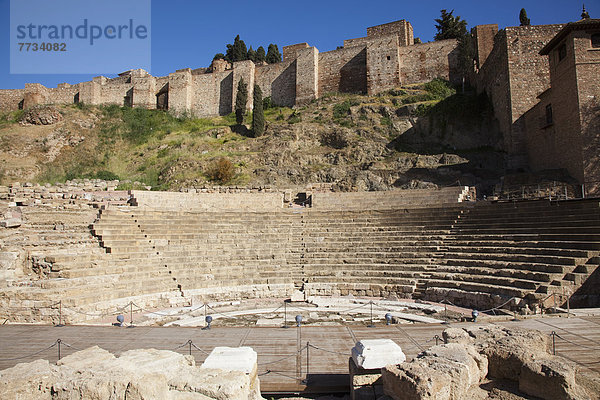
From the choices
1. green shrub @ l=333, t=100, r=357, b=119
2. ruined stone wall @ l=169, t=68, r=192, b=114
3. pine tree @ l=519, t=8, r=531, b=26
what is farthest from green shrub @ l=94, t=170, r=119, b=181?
→ pine tree @ l=519, t=8, r=531, b=26

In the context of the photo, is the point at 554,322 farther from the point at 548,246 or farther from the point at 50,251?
the point at 50,251

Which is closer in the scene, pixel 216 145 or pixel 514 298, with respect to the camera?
pixel 514 298

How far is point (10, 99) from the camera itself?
4162 cm

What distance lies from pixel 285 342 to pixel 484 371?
338 cm

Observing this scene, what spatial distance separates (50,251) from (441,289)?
1121 cm

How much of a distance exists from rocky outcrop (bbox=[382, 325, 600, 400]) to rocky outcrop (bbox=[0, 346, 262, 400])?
169 cm

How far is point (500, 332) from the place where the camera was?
5.23 m

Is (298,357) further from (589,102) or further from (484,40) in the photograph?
(484,40)

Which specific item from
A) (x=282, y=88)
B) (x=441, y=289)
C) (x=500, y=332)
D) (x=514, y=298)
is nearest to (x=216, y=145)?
(x=282, y=88)

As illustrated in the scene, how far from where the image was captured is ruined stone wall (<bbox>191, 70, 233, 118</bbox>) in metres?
40.9

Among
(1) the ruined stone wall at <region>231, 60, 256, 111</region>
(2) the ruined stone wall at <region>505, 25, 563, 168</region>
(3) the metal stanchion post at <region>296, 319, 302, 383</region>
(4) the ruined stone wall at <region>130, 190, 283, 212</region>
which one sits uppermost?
(1) the ruined stone wall at <region>231, 60, 256, 111</region>

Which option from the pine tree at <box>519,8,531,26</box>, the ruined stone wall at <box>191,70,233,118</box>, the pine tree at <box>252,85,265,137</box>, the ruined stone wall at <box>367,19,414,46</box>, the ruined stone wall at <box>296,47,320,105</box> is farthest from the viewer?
the ruined stone wall at <box>191,70,233,118</box>

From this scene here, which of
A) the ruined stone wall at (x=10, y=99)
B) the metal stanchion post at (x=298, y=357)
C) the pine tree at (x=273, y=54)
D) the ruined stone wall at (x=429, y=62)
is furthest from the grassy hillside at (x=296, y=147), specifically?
the metal stanchion post at (x=298, y=357)

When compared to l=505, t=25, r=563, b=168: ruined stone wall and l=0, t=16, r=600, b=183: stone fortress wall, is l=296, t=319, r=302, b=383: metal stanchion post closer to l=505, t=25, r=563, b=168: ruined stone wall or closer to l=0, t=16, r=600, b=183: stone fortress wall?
l=0, t=16, r=600, b=183: stone fortress wall
